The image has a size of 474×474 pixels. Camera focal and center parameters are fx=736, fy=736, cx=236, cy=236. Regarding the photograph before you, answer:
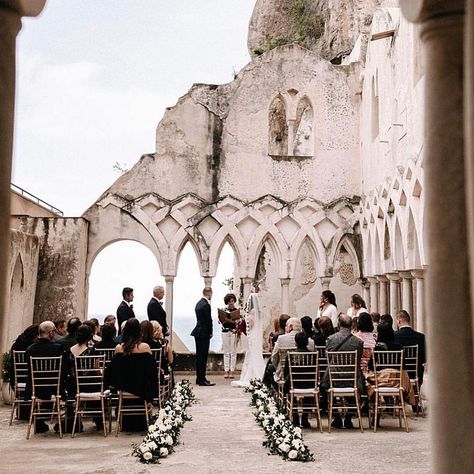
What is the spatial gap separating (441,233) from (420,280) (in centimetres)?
1088

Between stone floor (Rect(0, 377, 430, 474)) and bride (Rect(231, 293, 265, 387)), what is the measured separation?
140 inches

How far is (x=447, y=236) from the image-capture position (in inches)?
131

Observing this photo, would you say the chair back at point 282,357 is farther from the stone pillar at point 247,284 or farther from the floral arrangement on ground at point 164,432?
the stone pillar at point 247,284

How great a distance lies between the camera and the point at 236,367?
696 inches

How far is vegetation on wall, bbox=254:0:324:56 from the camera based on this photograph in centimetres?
3012

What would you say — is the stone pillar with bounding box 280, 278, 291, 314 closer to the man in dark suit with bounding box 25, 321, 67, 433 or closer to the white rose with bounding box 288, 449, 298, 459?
the man in dark suit with bounding box 25, 321, 67, 433

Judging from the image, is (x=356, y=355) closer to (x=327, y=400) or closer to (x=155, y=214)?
(x=327, y=400)

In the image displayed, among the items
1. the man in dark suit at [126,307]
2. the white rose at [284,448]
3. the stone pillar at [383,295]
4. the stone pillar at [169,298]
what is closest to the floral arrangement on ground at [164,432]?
the white rose at [284,448]

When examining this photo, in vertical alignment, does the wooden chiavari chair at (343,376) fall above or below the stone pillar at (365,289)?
below

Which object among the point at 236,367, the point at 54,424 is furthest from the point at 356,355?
the point at 236,367

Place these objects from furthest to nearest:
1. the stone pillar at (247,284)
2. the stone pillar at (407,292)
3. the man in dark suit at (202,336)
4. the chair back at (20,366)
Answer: the stone pillar at (247,284) < the man in dark suit at (202,336) < the stone pillar at (407,292) < the chair back at (20,366)

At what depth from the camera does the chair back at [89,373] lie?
371 inches

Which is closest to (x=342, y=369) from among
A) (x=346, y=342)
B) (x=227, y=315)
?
(x=346, y=342)

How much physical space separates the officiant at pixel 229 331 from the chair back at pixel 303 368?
5568 mm
